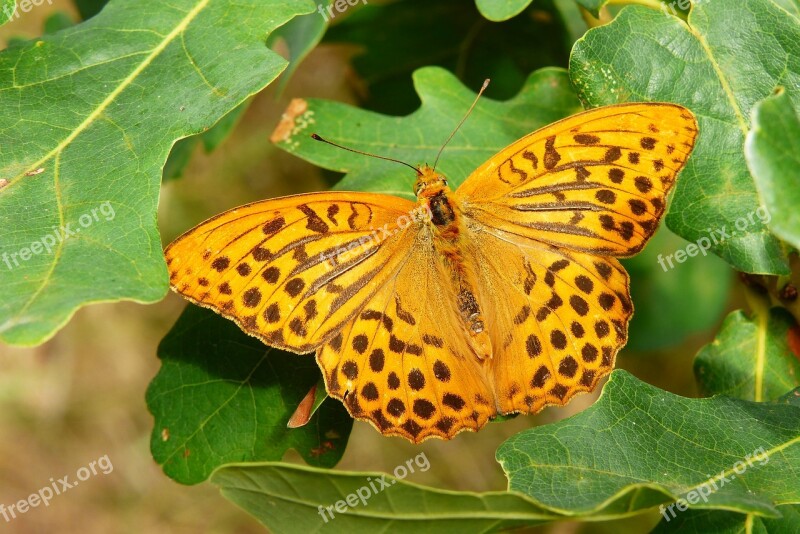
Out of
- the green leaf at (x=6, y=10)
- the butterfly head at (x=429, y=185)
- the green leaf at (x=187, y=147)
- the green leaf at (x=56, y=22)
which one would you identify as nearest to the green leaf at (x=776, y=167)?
the butterfly head at (x=429, y=185)

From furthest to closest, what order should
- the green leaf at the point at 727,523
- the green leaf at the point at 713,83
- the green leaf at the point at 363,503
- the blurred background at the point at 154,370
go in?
1. the blurred background at the point at 154,370
2. the green leaf at the point at 713,83
3. the green leaf at the point at 727,523
4. the green leaf at the point at 363,503

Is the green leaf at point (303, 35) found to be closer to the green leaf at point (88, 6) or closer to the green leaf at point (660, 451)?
the green leaf at point (88, 6)

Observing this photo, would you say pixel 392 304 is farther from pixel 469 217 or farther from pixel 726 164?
pixel 726 164

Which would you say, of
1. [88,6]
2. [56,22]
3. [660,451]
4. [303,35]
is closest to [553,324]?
[660,451]

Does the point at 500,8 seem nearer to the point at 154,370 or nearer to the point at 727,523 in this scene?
the point at 727,523

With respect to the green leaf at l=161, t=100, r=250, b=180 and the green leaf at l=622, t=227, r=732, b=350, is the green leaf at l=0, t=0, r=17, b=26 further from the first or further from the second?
the green leaf at l=622, t=227, r=732, b=350

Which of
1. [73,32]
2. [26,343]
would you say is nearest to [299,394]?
[26,343]
